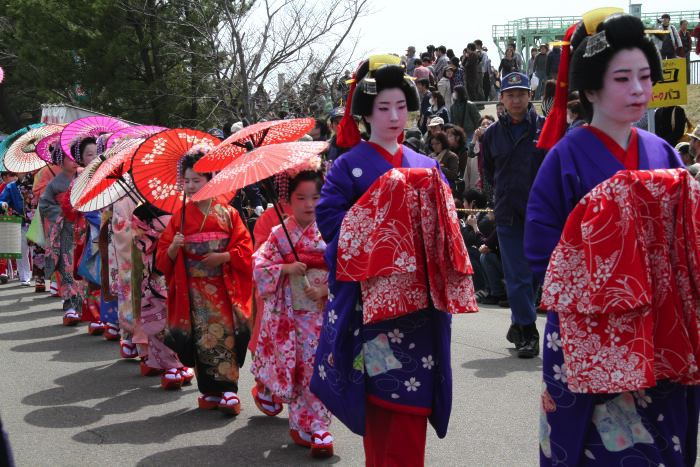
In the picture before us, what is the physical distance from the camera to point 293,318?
Result: 5.51 m

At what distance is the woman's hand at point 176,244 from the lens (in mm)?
6176

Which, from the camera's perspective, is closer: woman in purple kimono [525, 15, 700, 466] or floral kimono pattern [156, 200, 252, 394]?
woman in purple kimono [525, 15, 700, 466]

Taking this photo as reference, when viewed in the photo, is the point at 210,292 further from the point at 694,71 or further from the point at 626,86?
the point at 694,71

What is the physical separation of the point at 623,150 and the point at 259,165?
2039mm

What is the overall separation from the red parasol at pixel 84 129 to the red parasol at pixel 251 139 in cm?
376

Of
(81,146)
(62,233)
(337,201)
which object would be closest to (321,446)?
(337,201)

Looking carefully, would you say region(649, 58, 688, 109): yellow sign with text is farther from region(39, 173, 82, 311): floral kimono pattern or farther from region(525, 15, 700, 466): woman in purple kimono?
region(39, 173, 82, 311): floral kimono pattern

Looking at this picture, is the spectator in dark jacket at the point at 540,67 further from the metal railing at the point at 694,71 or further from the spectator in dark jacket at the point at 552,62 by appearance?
the metal railing at the point at 694,71

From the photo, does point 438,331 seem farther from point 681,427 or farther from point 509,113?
point 509,113

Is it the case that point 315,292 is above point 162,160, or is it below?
below

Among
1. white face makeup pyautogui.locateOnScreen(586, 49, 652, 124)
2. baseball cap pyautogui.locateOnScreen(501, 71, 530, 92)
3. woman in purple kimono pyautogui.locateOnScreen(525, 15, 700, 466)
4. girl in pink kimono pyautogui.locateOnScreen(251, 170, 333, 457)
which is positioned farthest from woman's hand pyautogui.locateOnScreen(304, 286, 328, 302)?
baseball cap pyautogui.locateOnScreen(501, 71, 530, 92)

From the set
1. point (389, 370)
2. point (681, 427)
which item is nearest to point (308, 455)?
point (389, 370)

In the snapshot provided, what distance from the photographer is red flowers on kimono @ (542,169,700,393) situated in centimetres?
301

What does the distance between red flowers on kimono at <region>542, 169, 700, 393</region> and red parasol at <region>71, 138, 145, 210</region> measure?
13.3 ft
